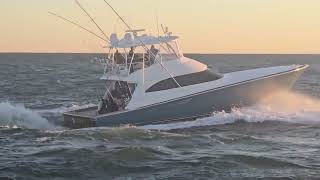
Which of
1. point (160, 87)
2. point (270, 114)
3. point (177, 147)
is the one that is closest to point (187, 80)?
point (160, 87)

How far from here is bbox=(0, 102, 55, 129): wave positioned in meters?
23.8

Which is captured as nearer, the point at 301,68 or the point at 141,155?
the point at 141,155

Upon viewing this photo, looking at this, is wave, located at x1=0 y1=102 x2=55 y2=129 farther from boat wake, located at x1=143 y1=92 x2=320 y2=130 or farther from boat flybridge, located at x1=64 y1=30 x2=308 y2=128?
boat wake, located at x1=143 y1=92 x2=320 y2=130

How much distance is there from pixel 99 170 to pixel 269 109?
11208 mm

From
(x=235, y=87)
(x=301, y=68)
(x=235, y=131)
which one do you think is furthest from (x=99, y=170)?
(x=301, y=68)

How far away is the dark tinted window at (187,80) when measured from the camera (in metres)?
23.3

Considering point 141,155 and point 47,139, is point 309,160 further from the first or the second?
point 47,139

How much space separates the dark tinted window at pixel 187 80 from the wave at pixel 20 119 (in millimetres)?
4320

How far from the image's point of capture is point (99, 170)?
16.2m

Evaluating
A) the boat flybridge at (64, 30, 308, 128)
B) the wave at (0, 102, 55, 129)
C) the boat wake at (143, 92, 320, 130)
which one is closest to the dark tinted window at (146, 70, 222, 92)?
the boat flybridge at (64, 30, 308, 128)

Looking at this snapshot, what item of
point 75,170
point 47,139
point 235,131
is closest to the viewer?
point 75,170

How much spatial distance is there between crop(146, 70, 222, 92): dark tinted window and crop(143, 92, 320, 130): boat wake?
4.50 ft

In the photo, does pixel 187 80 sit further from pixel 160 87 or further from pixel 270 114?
pixel 270 114

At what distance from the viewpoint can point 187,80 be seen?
23.7m
